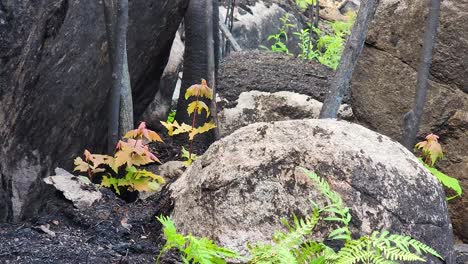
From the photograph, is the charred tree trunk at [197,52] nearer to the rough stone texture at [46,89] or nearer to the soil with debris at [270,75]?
the soil with debris at [270,75]

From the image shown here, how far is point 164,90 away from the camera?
901 centimetres

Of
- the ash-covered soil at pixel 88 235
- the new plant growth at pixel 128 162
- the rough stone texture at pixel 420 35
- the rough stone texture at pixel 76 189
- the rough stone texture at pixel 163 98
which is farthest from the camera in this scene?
the rough stone texture at pixel 163 98

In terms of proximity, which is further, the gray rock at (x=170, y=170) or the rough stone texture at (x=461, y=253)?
the gray rock at (x=170, y=170)

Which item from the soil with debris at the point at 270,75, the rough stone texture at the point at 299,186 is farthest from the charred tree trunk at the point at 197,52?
the rough stone texture at the point at 299,186

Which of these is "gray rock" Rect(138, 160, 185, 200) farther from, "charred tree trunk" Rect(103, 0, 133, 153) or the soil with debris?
the soil with debris

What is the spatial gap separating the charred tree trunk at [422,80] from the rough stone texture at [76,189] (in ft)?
10.4

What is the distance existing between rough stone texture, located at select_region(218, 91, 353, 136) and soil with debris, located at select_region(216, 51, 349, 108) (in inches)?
5.2

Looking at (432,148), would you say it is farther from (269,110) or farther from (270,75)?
(270,75)

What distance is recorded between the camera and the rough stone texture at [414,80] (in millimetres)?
7188

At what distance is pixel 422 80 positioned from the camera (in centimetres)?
675

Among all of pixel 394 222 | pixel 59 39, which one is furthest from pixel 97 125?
pixel 394 222

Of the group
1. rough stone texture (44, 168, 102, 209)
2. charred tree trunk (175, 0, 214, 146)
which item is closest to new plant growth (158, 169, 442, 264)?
rough stone texture (44, 168, 102, 209)

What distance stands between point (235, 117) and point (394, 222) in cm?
520

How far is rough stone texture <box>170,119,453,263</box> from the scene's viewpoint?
13.4ft
